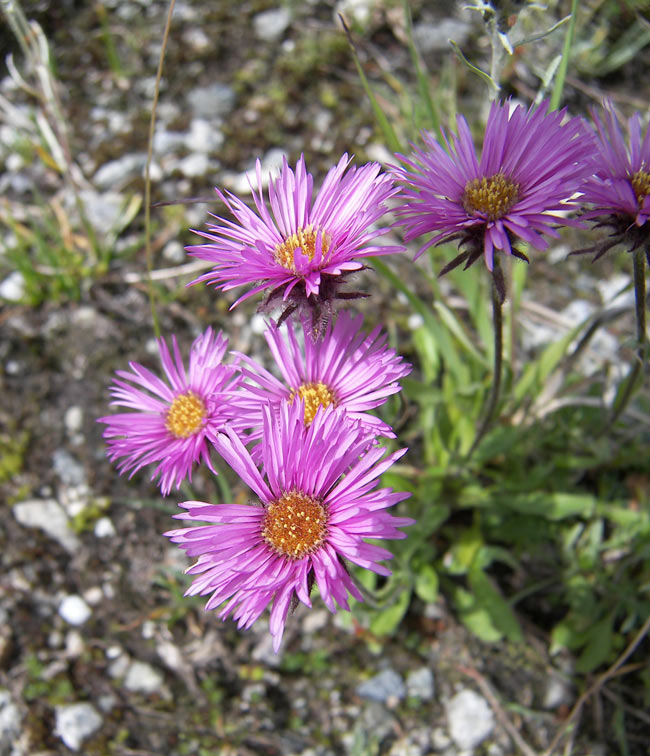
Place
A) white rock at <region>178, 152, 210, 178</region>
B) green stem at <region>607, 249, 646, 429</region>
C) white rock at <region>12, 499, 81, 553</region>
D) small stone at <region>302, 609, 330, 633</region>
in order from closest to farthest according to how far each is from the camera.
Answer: green stem at <region>607, 249, 646, 429</region> < small stone at <region>302, 609, 330, 633</region> < white rock at <region>12, 499, 81, 553</region> < white rock at <region>178, 152, 210, 178</region>

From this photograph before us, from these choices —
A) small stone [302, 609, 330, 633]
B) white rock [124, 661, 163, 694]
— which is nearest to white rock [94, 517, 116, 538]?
white rock [124, 661, 163, 694]

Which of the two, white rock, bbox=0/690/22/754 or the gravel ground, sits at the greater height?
the gravel ground

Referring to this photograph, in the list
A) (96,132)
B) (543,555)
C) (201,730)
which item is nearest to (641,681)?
(543,555)

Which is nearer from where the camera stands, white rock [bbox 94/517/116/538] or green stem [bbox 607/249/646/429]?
green stem [bbox 607/249/646/429]

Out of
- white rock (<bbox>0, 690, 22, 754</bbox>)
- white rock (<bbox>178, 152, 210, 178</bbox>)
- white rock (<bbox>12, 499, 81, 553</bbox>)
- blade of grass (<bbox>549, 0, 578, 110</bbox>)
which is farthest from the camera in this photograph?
white rock (<bbox>178, 152, 210, 178</bbox>)

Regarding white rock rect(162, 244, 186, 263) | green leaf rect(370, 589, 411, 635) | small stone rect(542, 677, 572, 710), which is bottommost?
small stone rect(542, 677, 572, 710)

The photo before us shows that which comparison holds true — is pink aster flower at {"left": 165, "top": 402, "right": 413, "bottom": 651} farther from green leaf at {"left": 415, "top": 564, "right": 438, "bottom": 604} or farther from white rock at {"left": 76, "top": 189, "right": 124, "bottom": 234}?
white rock at {"left": 76, "top": 189, "right": 124, "bottom": 234}

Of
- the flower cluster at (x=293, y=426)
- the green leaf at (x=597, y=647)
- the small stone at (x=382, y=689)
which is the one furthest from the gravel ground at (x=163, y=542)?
the flower cluster at (x=293, y=426)

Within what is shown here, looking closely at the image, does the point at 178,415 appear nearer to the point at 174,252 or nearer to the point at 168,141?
the point at 174,252
